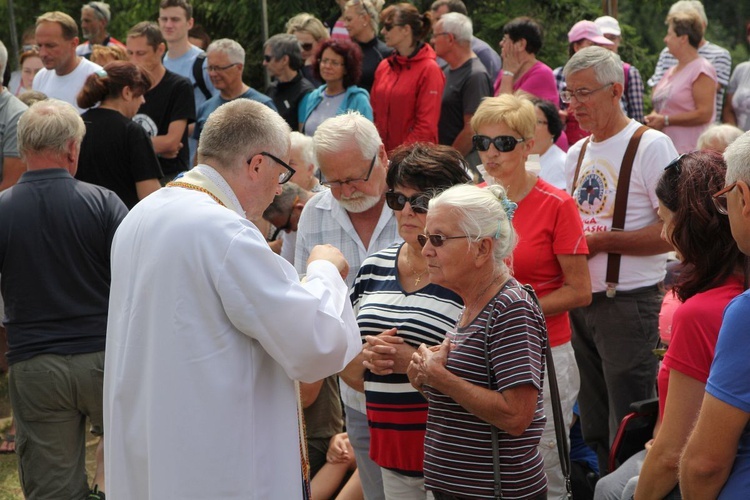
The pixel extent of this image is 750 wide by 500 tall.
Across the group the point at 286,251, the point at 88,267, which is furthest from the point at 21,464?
the point at 286,251

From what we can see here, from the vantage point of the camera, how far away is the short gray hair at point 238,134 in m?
3.04

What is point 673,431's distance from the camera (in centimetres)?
290

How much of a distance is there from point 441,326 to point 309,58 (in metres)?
6.35

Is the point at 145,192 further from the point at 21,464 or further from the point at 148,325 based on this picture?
the point at 148,325

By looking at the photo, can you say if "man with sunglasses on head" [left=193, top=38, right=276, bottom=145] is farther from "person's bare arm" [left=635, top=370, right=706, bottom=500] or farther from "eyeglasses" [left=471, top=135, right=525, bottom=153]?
"person's bare arm" [left=635, top=370, right=706, bottom=500]

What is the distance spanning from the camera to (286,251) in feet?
17.5

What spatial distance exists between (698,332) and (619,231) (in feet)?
6.35

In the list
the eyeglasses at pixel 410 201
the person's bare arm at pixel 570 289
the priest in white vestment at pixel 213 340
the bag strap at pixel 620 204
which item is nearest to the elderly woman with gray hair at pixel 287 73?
the bag strap at pixel 620 204

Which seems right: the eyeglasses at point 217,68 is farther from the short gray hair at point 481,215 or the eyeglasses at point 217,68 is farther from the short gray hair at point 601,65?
the short gray hair at point 481,215

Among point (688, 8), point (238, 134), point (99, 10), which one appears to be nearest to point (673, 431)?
point (238, 134)

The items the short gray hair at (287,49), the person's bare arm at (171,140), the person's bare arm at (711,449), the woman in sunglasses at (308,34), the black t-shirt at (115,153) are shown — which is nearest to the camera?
the person's bare arm at (711,449)

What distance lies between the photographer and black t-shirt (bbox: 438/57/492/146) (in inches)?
313

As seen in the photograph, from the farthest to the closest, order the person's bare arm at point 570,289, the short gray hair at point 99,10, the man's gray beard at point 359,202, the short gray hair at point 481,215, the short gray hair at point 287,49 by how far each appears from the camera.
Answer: the short gray hair at point 99,10 < the short gray hair at point 287,49 < the man's gray beard at point 359,202 < the person's bare arm at point 570,289 < the short gray hair at point 481,215

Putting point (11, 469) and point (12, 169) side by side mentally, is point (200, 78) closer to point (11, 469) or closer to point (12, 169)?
point (12, 169)
